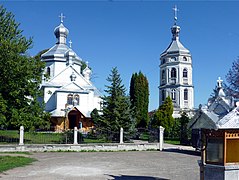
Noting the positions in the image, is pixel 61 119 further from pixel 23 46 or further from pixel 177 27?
pixel 177 27

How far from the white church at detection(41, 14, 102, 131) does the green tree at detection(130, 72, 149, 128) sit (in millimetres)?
5551

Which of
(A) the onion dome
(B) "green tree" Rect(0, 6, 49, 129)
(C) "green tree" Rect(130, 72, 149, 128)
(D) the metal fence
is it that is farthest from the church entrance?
(A) the onion dome

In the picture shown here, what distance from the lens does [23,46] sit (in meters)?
23.6

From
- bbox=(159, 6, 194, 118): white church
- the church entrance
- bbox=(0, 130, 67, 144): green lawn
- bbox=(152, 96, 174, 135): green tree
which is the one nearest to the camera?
bbox=(0, 130, 67, 144): green lawn

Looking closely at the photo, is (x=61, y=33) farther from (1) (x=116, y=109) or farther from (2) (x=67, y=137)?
(2) (x=67, y=137)

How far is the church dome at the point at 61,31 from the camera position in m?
49.8

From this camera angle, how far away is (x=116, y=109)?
27.9 m

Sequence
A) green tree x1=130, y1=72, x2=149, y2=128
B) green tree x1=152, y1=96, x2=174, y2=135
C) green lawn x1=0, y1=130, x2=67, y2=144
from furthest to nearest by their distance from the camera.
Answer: green tree x1=130, y1=72, x2=149, y2=128
green tree x1=152, y1=96, x2=174, y2=135
green lawn x1=0, y1=130, x2=67, y2=144

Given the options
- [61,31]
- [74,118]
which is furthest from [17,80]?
[61,31]

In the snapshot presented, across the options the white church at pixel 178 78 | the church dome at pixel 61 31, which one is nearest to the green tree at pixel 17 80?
the church dome at pixel 61 31

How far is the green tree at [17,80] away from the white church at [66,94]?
466 inches

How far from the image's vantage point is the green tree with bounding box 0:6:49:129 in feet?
73.8

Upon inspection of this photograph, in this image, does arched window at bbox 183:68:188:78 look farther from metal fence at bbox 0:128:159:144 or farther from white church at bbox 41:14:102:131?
metal fence at bbox 0:128:159:144

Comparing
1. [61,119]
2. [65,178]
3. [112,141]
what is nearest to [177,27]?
[61,119]
